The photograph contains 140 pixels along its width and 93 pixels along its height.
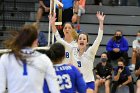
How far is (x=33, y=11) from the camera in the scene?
46.1 feet

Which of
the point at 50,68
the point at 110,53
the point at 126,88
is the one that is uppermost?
the point at 50,68

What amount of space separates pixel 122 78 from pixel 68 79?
6041 mm

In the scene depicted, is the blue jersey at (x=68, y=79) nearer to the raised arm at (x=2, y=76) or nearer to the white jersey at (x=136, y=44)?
the raised arm at (x=2, y=76)

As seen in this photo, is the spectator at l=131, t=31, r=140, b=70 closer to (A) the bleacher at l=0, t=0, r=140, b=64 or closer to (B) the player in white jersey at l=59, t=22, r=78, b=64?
(A) the bleacher at l=0, t=0, r=140, b=64

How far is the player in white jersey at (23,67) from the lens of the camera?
438 cm

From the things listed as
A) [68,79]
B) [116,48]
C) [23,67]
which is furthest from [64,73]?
[116,48]

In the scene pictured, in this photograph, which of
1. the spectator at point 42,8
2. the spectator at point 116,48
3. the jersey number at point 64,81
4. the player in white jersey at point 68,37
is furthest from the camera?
the spectator at point 42,8

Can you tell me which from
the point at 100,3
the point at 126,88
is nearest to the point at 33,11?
the point at 100,3

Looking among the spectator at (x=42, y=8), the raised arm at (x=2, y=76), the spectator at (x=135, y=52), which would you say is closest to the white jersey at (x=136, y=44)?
the spectator at (x=135, y=52)

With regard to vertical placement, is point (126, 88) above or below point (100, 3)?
below

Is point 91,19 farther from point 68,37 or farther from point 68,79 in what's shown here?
point 68,79

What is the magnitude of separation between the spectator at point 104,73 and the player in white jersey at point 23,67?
21.8 feet

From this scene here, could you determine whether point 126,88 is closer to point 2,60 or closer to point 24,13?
point 24,13

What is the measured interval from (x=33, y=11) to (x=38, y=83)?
9.78 metres
